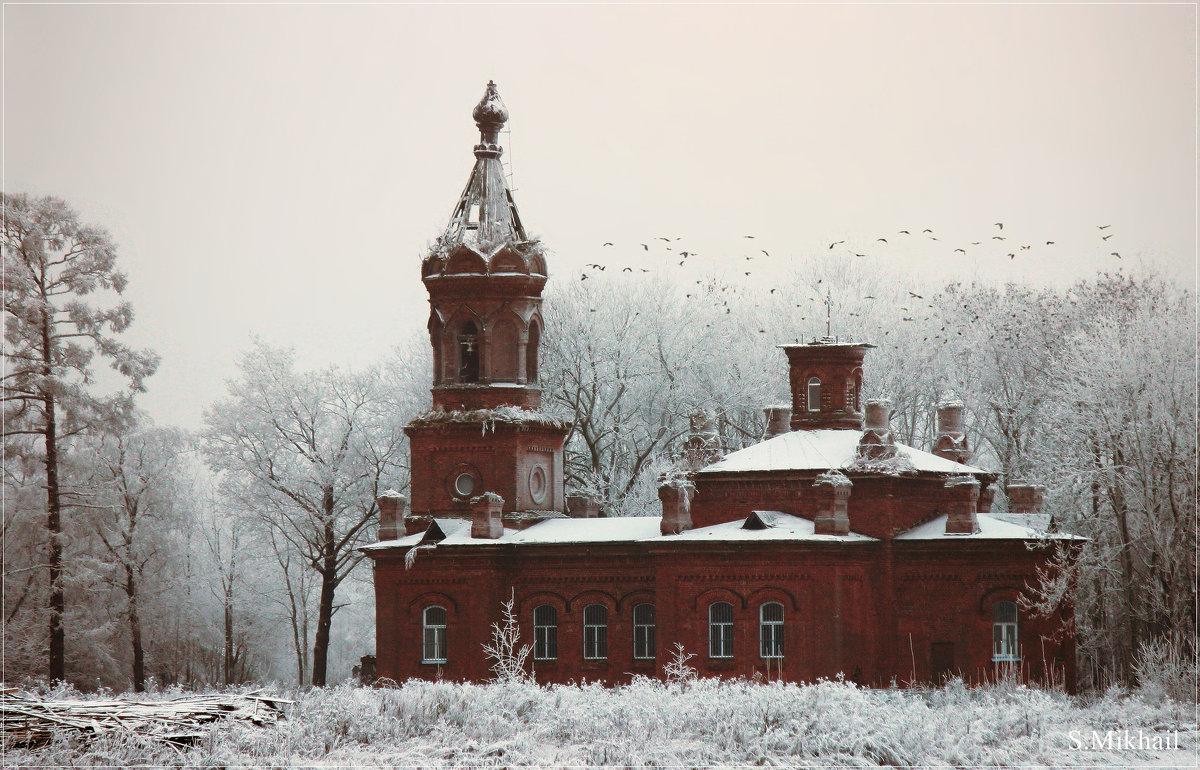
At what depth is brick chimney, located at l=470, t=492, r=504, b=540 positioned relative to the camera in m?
37.0

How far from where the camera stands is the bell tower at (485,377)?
3862cm

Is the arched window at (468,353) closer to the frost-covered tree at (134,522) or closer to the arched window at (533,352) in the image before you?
the arched window at (533,352)

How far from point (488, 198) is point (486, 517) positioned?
27.1 feet

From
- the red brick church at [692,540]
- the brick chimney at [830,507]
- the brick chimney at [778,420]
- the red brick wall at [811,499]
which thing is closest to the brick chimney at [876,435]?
the red brick church at [692,540]

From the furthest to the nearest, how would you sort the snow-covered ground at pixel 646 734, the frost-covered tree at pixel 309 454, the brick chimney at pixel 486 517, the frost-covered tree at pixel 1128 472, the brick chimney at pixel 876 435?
the frost-covered tree at pixel 309 454 → the brick chimney at pixel 486 517 → the frost-covered tree at pixel 1128 472 → the brick chimney at pixel 876 435 → the snow-covered ground at pixel 646 734

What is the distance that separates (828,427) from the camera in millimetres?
38312

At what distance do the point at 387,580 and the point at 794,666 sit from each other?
971 centimetres

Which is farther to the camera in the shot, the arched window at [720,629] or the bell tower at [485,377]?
the bell tower at [485,377]

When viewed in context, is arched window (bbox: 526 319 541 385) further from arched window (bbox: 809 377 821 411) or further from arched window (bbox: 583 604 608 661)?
arched window (bbox: 809 377 821 411)

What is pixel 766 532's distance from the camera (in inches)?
1350

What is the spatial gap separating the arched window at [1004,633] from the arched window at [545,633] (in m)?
9.65

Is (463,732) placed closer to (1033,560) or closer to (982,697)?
(982,697)

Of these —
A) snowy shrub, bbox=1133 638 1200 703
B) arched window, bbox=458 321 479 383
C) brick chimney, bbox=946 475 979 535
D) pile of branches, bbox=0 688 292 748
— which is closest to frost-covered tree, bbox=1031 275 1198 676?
brick chimney, bbox=946 475 979 535

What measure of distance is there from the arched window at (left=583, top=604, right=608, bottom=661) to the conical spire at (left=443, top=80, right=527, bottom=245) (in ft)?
29.8
